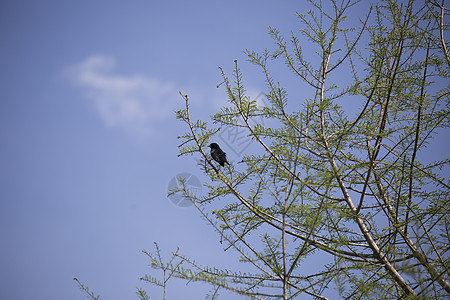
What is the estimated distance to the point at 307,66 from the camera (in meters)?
2.67

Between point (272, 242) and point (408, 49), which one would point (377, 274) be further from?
point (408, 49)

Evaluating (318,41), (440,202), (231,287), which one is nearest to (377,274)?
(440,202)

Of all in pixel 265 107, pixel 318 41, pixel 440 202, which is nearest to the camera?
pixel 440 202

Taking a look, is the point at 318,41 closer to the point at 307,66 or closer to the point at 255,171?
the point at 307,66

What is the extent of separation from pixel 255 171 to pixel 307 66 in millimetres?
1044

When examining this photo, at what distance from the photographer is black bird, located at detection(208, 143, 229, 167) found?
2.79m

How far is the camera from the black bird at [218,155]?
110 inches

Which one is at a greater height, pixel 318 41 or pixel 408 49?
pixel 318 41

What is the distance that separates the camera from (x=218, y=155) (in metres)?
2.84

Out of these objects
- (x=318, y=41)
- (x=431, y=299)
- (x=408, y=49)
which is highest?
(x=318, y=41)

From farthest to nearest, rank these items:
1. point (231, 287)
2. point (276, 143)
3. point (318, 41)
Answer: point (318, 41) → point (276, 143) → point (231, 287)

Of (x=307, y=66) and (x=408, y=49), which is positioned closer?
(x=408, y=49)

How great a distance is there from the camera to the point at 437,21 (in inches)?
92.4

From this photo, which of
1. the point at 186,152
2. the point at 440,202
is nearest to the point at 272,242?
the point at 186,152
